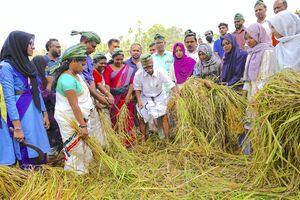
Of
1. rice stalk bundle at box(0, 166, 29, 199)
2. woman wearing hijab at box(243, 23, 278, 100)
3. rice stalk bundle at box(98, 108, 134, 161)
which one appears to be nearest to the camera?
rice stalk bundle at box(0, 166, 29, 199)

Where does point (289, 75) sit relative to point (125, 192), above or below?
above

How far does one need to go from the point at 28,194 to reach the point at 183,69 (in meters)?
3.04

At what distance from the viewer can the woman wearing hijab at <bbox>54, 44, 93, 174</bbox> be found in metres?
2.86

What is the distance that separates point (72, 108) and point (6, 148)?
0.76 meters

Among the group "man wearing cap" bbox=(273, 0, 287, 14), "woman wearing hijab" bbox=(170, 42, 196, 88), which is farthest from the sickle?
"man wearing cap" bbox=(273, 0, 287, 14)

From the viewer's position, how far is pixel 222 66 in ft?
13.5

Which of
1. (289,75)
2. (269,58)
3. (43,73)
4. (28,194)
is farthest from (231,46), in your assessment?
(28,194)

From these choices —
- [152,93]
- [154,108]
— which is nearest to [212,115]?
[154,108]

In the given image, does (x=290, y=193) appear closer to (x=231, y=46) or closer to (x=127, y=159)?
(x=127, y=159)

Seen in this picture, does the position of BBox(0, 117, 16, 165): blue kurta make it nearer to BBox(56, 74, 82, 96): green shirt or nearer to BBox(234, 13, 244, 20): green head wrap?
BBox(56, 74, 82, 96): green shirt

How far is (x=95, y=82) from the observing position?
13.6 ft

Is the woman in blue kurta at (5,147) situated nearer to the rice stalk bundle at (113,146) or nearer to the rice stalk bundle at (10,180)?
the rice stalk bundle at (10,180)

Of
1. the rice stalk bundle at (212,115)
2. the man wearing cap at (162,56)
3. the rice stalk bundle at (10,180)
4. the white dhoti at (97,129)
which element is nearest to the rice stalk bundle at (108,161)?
the white dhoti at (97,129)

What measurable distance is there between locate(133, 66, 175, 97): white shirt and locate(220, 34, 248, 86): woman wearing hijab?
84 cm
